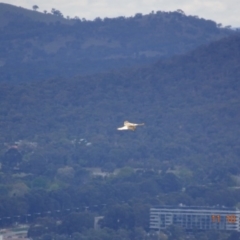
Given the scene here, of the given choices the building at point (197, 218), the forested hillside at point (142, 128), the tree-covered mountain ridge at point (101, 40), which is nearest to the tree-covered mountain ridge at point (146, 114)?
the forested hillside at point (142, 128)

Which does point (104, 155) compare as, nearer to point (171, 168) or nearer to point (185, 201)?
point (171, 168)

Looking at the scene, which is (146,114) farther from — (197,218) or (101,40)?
(101,40)

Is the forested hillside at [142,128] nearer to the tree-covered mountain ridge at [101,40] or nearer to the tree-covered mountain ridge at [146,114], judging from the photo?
the tree-covered mountain ridge at [146,114]

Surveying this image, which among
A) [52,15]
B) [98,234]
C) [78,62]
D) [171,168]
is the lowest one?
[98,234]

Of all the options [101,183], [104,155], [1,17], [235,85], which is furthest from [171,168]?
[1,17]

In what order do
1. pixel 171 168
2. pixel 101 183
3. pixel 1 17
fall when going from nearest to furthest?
pixel 101 183 → pixel 171 168 → pixel 1 17

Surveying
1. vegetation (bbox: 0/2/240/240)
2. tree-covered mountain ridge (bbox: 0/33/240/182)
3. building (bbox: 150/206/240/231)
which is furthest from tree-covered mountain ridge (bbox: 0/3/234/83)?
building (bbox: 150/206/240/231)
